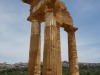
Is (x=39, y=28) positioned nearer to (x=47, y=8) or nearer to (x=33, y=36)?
(x=33, y=36)

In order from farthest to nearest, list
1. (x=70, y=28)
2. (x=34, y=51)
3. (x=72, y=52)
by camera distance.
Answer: (x=70, y=28) → (x=72, y=52) → (x=34, y=51)

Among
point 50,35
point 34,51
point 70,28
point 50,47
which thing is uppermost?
point 70,28

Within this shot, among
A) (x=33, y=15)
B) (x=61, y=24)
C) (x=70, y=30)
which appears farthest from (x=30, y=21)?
(x=70, y=30)

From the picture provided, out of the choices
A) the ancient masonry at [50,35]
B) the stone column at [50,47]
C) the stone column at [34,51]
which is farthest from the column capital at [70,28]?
the stone column at [50,47]

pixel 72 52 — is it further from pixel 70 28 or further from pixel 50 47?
pixel 50 47

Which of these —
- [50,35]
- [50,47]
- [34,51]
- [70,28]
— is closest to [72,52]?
[70,28]

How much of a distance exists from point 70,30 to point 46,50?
23.4 feet

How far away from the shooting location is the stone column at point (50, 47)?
59.1ft

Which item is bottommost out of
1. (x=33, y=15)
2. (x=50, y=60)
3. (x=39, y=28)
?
(x=50, y=60)

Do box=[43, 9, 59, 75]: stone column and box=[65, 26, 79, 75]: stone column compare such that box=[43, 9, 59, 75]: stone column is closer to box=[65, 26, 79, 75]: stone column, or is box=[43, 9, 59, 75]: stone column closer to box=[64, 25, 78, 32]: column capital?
box=[64, 25, 78, 32]: column capital

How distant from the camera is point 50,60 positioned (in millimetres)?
18156

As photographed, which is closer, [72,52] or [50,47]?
[50,47]

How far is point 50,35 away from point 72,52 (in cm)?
621

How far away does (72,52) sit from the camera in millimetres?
24250
